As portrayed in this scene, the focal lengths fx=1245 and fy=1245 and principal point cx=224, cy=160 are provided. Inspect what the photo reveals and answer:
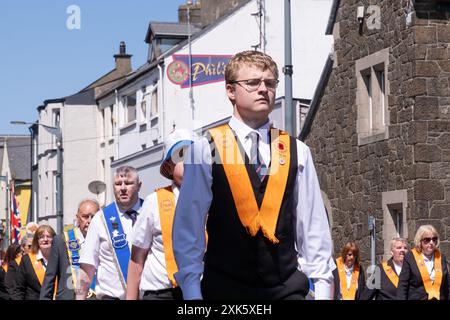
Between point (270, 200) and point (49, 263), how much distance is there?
698 centimetres

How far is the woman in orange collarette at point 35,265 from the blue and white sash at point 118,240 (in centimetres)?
400

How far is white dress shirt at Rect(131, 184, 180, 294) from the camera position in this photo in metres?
8.35

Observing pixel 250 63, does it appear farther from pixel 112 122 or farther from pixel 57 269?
pixel 112 122

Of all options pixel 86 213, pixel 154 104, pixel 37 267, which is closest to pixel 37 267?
pixel 37 267

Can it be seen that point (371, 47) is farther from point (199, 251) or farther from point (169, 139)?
point (199, 251)

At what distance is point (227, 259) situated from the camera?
17.6ft

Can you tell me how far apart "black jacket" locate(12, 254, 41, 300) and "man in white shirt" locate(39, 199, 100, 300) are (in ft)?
6.69

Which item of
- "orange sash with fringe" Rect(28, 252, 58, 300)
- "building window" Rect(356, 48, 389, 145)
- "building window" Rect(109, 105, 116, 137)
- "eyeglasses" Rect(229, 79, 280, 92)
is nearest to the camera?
"eyeglasses" Rect(229, 79, 280, 92)

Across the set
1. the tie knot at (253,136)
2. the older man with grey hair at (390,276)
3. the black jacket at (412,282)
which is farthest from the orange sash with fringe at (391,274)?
the tie knot at (253,136)

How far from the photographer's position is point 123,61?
215ft

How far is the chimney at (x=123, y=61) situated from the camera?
6519 centimetres

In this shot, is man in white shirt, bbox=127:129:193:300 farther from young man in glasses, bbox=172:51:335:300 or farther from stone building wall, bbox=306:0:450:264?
stone building wall, bbox=306:0:450:264

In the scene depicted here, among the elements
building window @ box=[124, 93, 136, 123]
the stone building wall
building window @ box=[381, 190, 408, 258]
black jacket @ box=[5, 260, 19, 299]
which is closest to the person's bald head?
black jacket @ box=[5, 260, 19, 299]

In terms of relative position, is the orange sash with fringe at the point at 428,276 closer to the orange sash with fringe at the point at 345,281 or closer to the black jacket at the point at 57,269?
the orange sash with fringe at the point at 345,281
